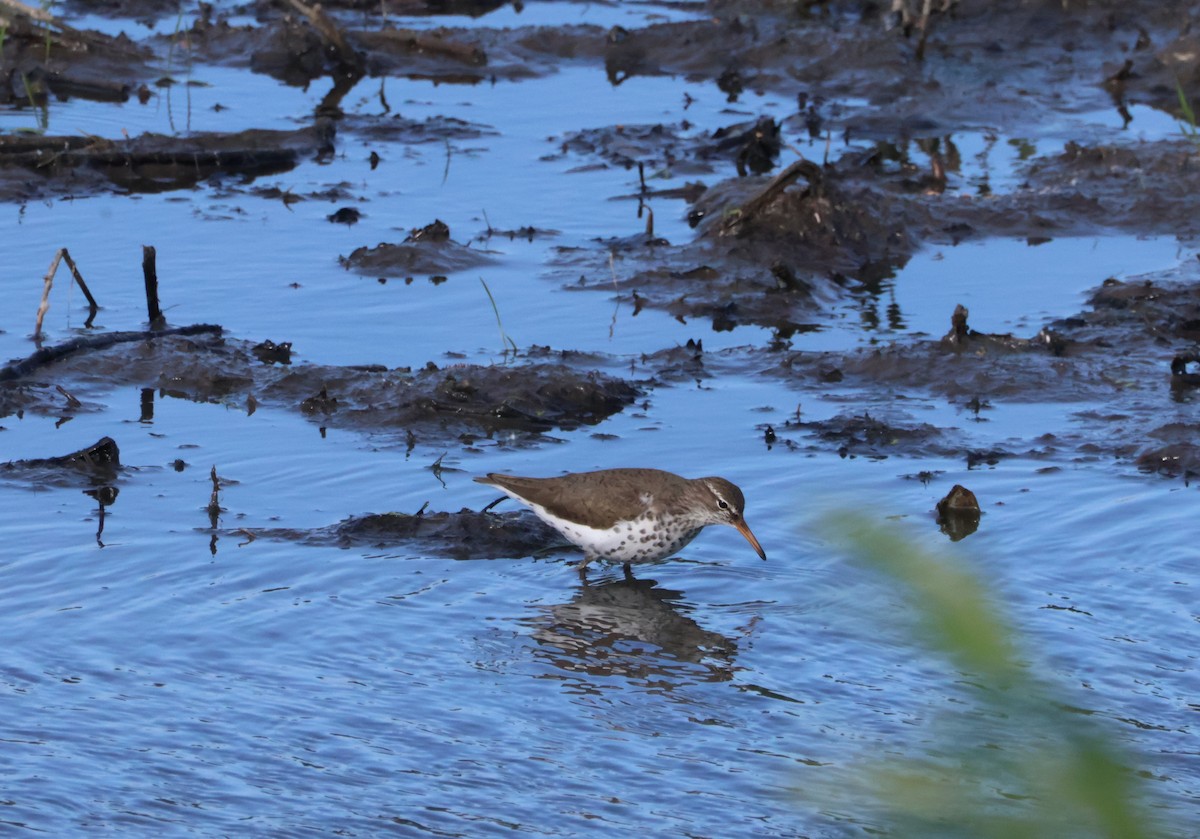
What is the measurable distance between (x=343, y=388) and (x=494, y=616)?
2.97 meters

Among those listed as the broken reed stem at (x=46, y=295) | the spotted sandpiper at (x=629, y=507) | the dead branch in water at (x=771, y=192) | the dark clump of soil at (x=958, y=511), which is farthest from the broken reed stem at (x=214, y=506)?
the dead branch in water at (x=771, y=192)

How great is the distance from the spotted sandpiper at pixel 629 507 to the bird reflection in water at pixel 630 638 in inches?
9.7

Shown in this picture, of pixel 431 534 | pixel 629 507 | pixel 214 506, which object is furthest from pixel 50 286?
pixel 629 507

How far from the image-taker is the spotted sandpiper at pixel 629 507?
7695mm

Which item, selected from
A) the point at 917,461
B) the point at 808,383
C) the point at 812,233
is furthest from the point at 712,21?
the point at 917,461

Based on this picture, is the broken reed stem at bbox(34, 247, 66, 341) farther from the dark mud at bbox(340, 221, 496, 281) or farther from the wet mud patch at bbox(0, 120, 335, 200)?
the wet mud patch at bbox(0, 120, 335, 200)

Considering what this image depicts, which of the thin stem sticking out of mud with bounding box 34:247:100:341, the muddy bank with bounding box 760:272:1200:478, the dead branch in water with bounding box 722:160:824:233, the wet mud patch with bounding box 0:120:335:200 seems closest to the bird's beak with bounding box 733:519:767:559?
the muddy bank with bounding box 760:272:1200:478

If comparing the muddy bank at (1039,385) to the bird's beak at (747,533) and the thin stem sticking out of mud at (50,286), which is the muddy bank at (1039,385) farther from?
the thin stem sticking out of mud at (50,286)

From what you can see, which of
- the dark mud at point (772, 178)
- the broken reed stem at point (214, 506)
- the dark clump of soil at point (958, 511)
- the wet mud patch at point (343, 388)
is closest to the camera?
the broken reed stem at point (214, 506)

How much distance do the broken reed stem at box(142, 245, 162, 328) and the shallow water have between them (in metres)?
0.26

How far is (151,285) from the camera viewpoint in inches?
419

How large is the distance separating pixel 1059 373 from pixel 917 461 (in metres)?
1.62

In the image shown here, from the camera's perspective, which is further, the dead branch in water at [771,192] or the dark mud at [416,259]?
the dead branch in water at [771,192]

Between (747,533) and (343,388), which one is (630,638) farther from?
(343,388)
